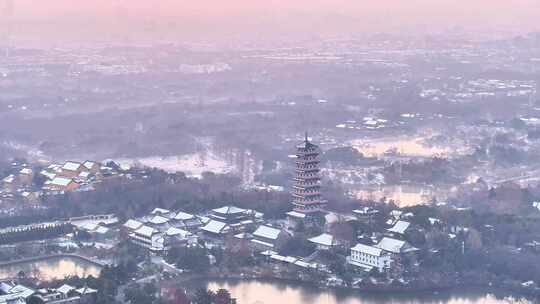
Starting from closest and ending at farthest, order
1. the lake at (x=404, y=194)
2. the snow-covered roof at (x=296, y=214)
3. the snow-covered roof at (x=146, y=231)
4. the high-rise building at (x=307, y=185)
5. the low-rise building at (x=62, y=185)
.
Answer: the snow-covered roof at (x=146, y=231), the snow-covered roof at (x=296, y=214), the high-rise building at (x=307, y=185), the lake at (x=404, y=194), the low-rise building at (x=62, y=185)

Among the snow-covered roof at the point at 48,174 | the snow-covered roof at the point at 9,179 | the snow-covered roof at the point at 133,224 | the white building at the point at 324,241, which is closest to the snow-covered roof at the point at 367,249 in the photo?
the white building at the point at 324,241

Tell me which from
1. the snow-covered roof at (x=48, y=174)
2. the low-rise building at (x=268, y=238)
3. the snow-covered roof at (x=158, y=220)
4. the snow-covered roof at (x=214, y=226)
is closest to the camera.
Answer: the low-rise building at (x=268, y=238)

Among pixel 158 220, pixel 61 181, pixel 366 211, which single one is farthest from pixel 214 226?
pixel 61 181

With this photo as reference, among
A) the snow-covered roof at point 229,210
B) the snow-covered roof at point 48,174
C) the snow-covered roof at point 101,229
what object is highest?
the snow-covered roof at point 229,210

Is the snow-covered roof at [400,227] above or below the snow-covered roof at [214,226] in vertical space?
above

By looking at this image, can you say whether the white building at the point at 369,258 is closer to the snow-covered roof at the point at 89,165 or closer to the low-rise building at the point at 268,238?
the low-rise building at the point at 268,238

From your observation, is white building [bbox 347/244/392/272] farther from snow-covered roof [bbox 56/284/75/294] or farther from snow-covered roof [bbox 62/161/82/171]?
snow-covered roof [bbox 62/161/82/171]

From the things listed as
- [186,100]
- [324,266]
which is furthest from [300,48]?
[324,266]

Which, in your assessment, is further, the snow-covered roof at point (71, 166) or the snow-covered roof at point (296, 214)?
the snow-covered roof at point (71, 166)
